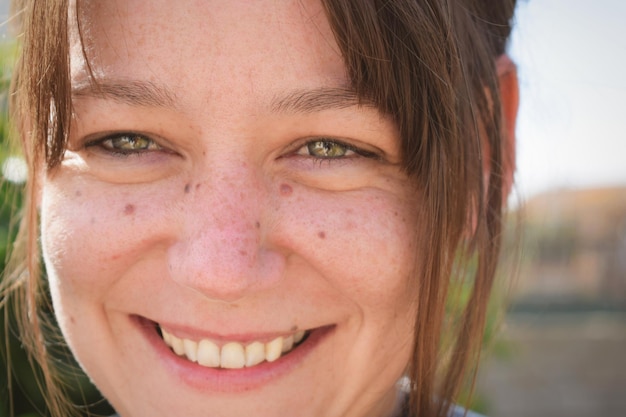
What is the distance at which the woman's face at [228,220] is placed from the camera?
1.51 metres

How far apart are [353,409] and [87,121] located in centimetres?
93

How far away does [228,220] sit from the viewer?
1534mm

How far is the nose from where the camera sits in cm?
152

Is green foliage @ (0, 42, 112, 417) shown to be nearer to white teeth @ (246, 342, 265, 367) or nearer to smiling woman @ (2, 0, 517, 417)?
smiling woman @ (2, 0, 517, 417)

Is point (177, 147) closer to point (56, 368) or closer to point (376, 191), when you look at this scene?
point (376, 191)

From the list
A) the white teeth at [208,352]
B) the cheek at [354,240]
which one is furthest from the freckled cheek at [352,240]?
the white teeth at [208,352]

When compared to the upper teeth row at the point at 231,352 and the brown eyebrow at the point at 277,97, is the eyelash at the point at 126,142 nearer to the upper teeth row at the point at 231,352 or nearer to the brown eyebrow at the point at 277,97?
the brown eyebrow at the point at 277,97

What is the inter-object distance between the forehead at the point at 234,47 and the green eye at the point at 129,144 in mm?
215

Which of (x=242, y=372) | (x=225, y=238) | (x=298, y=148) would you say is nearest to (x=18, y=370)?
(x=242, y=372)

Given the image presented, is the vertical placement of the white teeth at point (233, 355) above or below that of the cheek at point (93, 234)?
below

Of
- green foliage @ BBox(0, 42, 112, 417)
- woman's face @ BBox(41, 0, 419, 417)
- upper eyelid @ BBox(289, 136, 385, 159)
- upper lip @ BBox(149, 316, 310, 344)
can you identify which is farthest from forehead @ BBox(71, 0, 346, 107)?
green foliage @ BBox(0, 42, 112, 417)

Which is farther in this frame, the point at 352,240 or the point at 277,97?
the point at 352,240

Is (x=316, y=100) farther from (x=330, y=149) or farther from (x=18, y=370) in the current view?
(x=18, y=370)

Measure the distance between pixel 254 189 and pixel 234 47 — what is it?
30 cm
